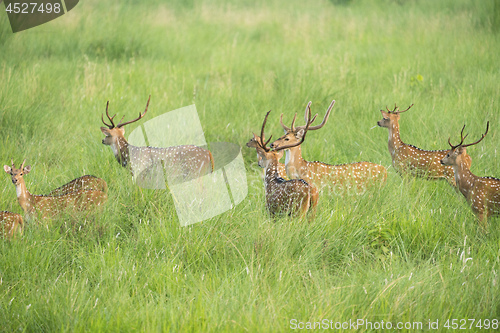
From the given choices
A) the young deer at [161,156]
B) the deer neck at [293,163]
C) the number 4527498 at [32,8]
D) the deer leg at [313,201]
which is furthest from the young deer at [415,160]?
the number 4527498 at [32,8]

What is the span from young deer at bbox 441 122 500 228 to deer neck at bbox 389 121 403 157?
41.2 inches

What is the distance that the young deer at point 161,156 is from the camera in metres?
4.99

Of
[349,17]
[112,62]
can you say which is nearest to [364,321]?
[112,62]

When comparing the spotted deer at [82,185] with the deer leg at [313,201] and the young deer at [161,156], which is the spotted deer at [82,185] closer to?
the young deer at [161,156]

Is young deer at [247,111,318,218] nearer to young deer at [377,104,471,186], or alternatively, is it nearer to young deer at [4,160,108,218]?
young deer at [4,160,108,218]

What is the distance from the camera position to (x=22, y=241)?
3.84 meters

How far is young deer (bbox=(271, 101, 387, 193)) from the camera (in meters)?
4.70

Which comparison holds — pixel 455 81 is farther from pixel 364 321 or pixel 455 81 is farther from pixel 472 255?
pixel 364 321

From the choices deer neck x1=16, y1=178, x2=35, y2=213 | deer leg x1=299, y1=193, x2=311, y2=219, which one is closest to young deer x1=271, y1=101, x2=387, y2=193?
deer leg x1=299, y1=193, x2=311, y2=219

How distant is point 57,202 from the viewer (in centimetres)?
422

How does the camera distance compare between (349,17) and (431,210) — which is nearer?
(431,210)

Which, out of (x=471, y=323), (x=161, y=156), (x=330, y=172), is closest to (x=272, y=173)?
(x=330, y=172)

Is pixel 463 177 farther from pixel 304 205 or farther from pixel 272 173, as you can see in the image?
pixel 272 173

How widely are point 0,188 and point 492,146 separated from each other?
4615 millimetres
